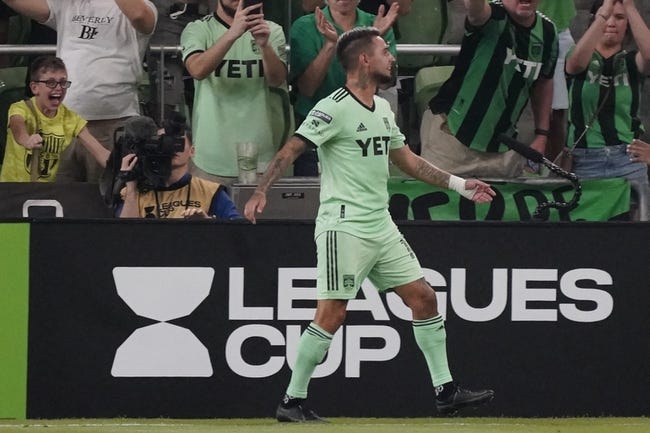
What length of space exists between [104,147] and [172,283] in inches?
58.3

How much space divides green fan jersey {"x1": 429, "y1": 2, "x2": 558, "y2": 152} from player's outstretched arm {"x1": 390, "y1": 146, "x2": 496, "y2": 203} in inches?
76.3

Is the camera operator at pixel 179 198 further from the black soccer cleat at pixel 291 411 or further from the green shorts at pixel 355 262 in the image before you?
the black soccer cleat at pixel 291 411

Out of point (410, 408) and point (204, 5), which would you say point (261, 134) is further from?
point (410, 408)

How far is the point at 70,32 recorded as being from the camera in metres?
9.69

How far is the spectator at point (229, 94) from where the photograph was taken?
9320 millimetres

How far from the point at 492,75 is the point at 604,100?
89 cm

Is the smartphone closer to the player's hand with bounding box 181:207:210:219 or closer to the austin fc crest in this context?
the player's hand with bounding box 181:207:210:219

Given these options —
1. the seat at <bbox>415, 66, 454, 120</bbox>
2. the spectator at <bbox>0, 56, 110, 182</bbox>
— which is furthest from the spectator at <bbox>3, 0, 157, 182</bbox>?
the seat at <bbox>415, 66, 454, 120</bbox>

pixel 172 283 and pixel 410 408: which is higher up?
pixel 172 283

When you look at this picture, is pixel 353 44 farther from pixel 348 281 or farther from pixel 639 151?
pixel 639 151

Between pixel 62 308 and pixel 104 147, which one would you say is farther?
pixel 104 147

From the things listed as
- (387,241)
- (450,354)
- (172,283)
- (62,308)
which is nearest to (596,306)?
(450,354)

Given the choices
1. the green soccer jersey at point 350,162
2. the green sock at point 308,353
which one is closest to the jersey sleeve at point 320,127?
the green soccer jersey at point 350,162

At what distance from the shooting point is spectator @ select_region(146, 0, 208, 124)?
32.2 ft
